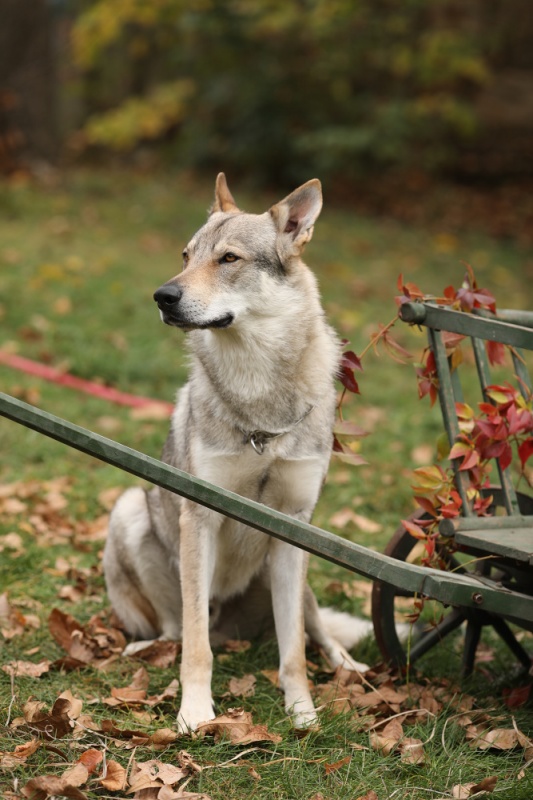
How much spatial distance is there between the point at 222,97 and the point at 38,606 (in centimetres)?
1268

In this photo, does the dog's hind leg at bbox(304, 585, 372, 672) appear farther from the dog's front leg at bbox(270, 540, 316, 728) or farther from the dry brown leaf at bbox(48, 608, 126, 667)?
the dry brown leaf at bbox(48, 608, 126, 667)

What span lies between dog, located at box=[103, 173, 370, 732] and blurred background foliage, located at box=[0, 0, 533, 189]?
10.8 metres

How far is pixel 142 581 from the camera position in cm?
404

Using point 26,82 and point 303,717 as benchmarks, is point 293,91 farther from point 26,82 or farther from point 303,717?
point 303,717

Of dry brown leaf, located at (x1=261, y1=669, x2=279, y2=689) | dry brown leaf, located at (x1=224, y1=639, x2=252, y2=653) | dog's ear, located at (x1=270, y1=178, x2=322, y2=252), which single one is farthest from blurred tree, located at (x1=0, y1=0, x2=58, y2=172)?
dry brown leaf, located at (x1=261, y1=669, x2=279, y2=689)

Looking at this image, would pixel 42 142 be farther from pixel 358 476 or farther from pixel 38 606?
pixel 38 606

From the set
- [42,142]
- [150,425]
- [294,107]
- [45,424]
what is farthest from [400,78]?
[45,424]

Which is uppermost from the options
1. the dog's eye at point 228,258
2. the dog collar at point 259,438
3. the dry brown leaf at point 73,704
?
the dog's eye at point 228,258

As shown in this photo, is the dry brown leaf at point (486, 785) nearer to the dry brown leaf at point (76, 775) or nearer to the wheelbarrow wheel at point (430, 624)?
the wheelbarrow wheel at point (430, 624)

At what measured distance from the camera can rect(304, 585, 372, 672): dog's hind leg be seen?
3.98 metres

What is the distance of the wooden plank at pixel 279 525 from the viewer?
2682 millimetres

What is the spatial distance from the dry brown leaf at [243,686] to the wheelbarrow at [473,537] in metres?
0.54

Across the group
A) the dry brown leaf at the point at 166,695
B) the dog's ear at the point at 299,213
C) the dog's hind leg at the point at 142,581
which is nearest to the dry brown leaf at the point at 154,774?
the dry brown leaf at the point at 166,695

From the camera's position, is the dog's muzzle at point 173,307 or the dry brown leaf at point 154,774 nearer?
the dry brown leaf at point 154,774
